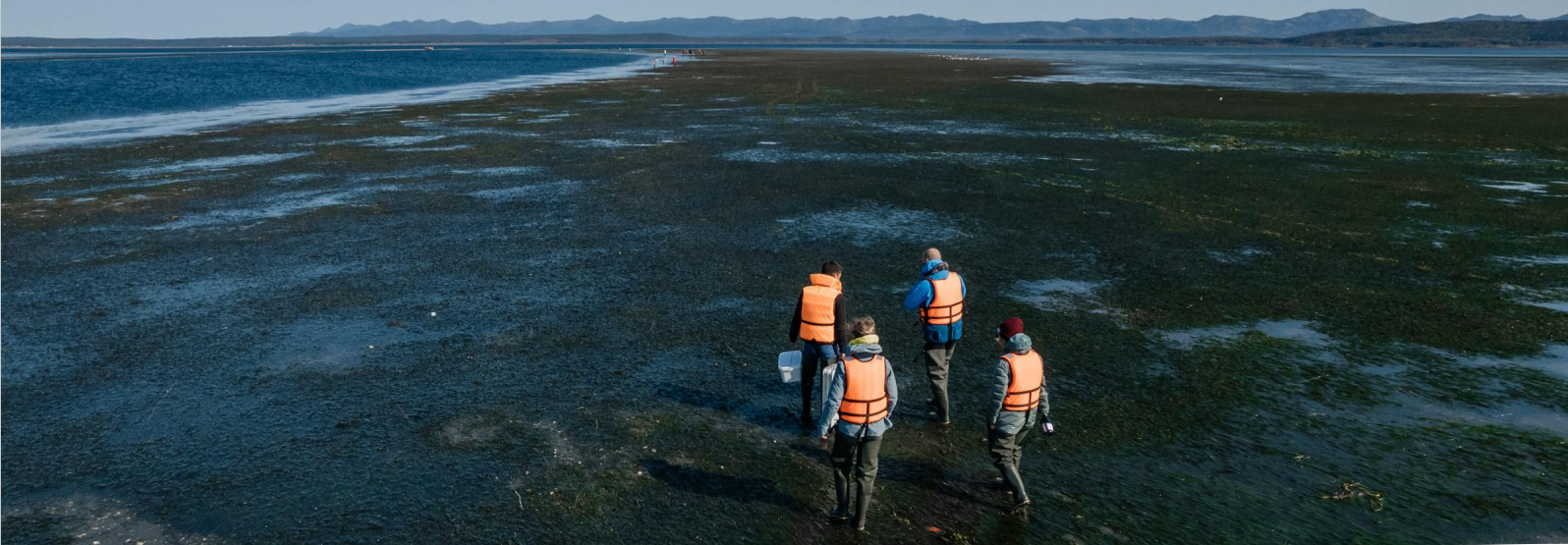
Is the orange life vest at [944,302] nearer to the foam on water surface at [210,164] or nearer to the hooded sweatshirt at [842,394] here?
the hooded sweatshirt at [842,394]

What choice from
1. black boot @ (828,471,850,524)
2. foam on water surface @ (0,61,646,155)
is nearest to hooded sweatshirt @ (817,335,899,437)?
black boot @ (828,471,850,524)

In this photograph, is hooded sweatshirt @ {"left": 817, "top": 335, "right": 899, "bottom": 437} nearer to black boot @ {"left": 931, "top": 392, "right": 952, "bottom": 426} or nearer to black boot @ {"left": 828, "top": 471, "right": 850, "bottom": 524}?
black boot @ {"left": 828, "top": 471, "right": 850, "bottom": 524}

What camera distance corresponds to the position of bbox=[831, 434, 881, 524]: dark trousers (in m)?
7.44

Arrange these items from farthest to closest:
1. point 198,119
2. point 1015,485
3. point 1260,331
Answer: point 198,119 → point 1260,331 → point 1015,485

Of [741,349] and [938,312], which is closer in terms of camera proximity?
[938,312]

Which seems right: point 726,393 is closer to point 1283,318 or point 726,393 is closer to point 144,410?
point 144,410

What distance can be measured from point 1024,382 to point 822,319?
2.25 metres

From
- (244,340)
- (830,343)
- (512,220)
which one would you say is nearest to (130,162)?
(512,220)

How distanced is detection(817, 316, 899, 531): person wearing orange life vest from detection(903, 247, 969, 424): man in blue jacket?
204cm

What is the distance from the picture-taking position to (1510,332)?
12094 millimetres

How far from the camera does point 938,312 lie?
943 cm

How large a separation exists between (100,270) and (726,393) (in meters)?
13.0

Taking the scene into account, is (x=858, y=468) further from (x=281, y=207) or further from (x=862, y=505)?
(x=281, y=207)

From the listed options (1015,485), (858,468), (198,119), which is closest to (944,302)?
(1015,485)
